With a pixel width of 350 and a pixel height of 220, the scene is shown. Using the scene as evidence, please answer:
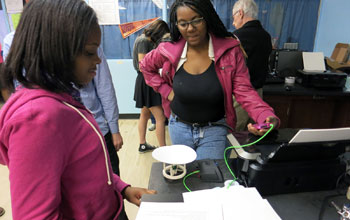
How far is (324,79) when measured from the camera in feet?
7.68

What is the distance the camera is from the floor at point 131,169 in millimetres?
1823

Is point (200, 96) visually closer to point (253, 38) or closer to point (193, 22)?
point (193, 22)

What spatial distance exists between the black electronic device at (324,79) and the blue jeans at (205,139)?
163 cm

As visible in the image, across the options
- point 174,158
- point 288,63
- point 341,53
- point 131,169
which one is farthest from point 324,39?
point 174,158

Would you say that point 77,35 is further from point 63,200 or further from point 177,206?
point 177,206

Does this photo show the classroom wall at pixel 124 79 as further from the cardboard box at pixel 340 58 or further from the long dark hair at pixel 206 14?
the cardboard box at pixel 340 58

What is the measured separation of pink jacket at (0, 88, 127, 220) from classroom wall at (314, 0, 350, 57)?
3525mm

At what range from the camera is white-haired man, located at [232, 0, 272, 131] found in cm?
200

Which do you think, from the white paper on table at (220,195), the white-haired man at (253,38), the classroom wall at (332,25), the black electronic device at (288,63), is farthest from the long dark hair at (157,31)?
the classroom wall at (332,25)


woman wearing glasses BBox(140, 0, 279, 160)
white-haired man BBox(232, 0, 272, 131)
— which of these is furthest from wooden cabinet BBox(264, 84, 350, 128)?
woman wearing glasses BBox(140, 0, 279, 160)

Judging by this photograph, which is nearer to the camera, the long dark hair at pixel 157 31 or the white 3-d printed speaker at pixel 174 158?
the white 3-d printed speaker at pixel 174 158

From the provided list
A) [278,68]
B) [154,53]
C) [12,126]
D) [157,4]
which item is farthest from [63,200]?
[157,4]

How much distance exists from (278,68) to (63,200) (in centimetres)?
274

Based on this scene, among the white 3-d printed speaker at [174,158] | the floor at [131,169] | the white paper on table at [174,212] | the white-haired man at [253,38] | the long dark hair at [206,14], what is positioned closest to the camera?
the white paper on table at [174,212]
